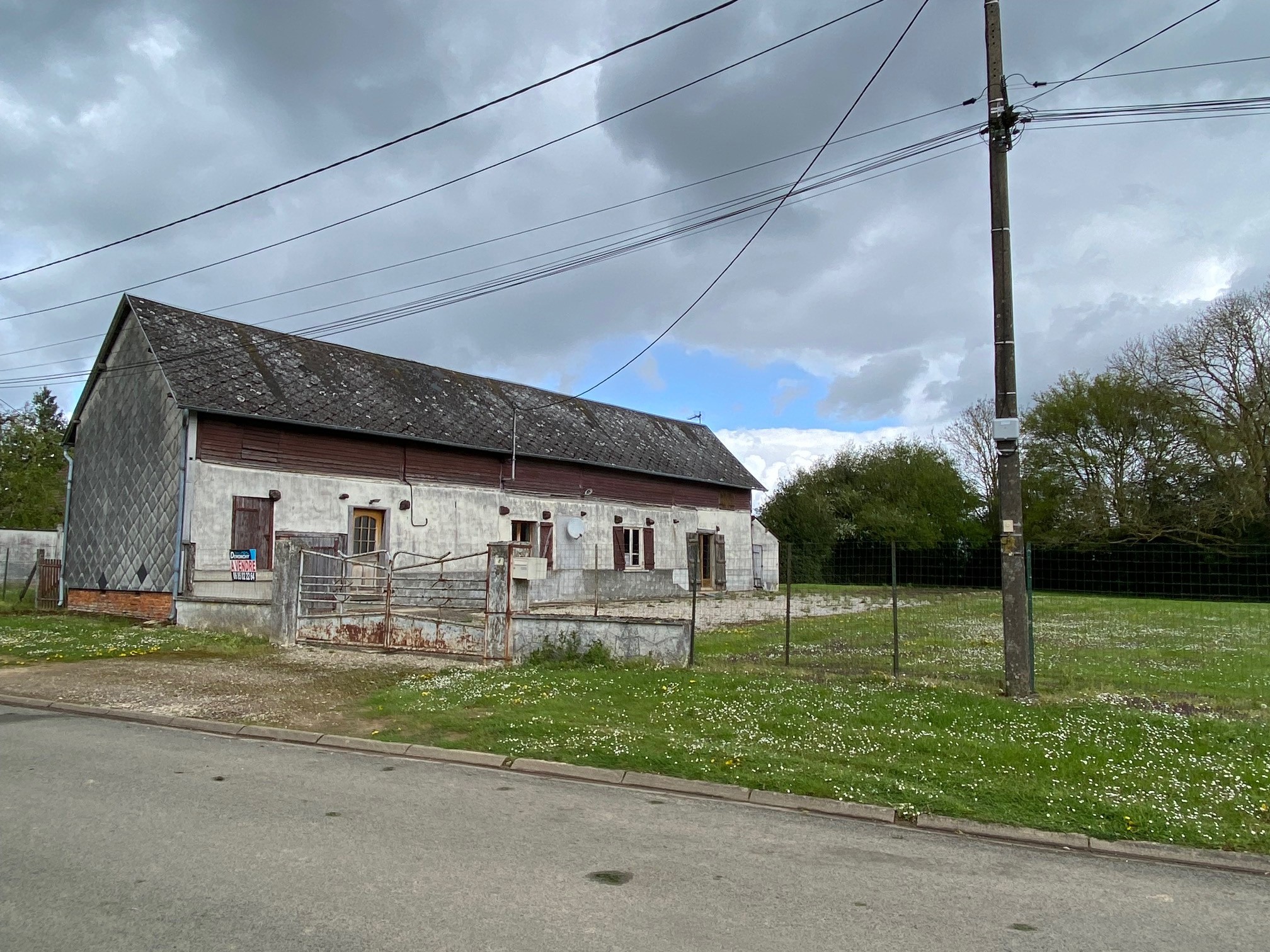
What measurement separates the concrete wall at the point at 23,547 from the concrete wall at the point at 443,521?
52.1 ft

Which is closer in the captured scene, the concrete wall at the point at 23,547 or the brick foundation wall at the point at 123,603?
the brick foundation wall at the point at 123,603

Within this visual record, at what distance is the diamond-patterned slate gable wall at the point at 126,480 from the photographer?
62.4ft

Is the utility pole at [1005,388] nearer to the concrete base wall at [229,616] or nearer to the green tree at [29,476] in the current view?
the concrete base wall at [229,616]

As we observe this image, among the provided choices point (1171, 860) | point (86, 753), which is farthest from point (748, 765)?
point (86, 753)

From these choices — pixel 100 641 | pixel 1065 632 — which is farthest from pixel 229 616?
pixel 1065 632

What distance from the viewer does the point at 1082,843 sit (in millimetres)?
5773

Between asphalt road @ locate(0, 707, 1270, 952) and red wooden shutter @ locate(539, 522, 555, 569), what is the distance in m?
20.3

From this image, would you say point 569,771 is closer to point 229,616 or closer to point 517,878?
point 517,878

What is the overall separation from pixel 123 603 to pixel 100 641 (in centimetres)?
439

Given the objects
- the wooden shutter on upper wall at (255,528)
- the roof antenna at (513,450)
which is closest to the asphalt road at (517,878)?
the wooden shutter on upper wall at (255,528)

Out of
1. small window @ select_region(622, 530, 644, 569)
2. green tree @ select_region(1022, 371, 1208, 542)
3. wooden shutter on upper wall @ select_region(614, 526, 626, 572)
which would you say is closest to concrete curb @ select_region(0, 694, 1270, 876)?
wooden shutter on upper wall @ select_region(614, 526, 626, 572)

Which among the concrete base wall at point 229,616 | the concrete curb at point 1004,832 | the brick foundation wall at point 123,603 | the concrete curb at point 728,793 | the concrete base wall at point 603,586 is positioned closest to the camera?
the concrete curb at point 728,793

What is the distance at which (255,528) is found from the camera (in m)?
19.7

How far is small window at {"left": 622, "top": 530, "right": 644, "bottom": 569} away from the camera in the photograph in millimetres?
30219
